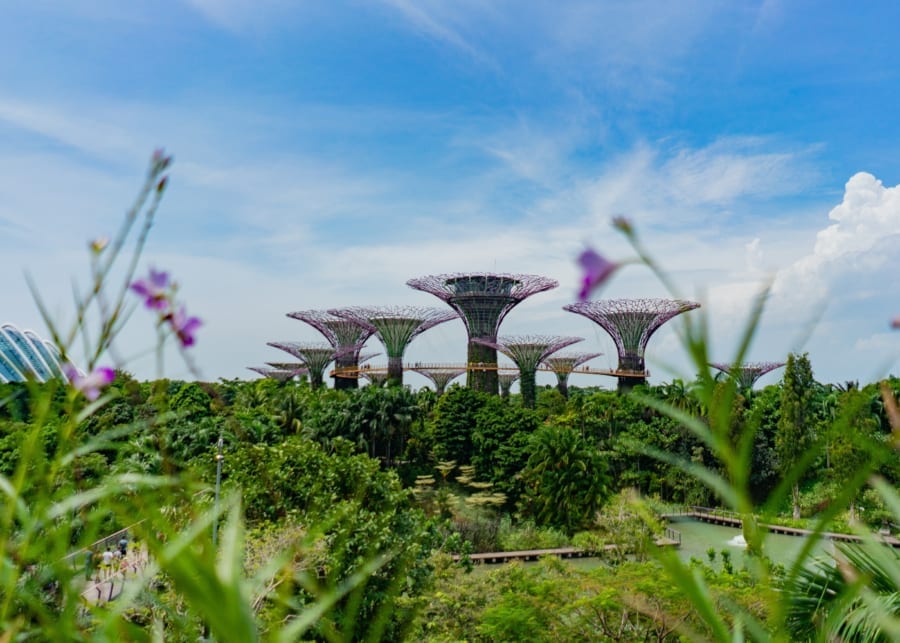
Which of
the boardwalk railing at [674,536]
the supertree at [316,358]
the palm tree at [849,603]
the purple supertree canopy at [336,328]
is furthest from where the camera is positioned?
the supertree at [316,358]

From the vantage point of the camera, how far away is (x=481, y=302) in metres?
32.2

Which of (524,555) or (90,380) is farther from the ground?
(90,380)

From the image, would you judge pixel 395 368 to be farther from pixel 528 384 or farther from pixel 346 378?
pixel 528 384

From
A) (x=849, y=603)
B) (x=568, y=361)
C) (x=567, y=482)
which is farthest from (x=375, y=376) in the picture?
(x=849, y=603)

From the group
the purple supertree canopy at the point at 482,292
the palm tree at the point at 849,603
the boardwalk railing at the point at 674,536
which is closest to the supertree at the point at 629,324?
the purple supertree canopy at the point at 482,292

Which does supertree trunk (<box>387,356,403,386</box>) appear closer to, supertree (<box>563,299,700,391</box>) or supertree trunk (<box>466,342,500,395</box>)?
supertree trunk (<box>466,342,500,395</box>)

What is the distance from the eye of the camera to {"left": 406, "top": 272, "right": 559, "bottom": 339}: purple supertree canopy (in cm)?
3225

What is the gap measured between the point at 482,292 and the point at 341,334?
28.5 feet

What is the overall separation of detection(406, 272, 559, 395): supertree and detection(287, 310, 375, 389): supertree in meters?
4.79

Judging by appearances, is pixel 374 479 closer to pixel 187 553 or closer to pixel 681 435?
pixel 187 553

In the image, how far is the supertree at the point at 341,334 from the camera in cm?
3553

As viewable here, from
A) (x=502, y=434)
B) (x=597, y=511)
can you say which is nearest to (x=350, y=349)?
(x=502, y=434)

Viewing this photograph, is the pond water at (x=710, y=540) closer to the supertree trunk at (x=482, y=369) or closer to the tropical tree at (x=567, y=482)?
the tropical tree at (x=567, y=482)

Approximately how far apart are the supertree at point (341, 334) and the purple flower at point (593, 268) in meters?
34.9
